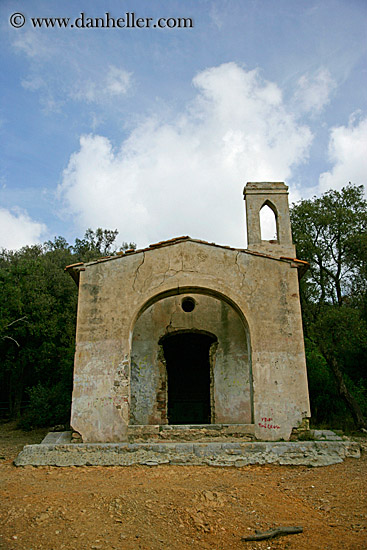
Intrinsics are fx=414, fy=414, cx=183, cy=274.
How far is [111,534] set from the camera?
4836 millimetres

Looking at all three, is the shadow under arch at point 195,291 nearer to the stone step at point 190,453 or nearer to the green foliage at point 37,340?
the stone step at point 190,453

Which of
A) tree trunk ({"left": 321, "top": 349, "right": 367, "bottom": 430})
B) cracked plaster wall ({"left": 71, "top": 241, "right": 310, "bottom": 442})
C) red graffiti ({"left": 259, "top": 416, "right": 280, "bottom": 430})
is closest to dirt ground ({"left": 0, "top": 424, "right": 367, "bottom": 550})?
red graffiti ({"left": 259, "top": 416, "right": 280, "bottom": 430})

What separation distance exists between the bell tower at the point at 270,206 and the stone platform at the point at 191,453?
669cm

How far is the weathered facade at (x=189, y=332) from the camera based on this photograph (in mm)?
9062

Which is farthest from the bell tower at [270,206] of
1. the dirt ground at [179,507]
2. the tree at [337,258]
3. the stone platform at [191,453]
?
the dirt ground at [179,507]

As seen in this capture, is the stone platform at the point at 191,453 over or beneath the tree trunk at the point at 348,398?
beneath

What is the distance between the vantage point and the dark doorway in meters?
15.2

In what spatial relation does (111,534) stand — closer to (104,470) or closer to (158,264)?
(104,470)

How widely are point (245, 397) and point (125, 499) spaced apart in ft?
21.2

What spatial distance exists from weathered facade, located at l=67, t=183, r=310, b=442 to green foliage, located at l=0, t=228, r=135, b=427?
5631mm

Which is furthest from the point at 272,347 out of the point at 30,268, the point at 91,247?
the point at 91,247

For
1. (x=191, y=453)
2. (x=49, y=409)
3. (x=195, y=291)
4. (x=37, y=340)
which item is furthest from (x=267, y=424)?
(x=37, y=340)

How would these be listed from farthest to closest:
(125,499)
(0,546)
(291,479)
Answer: (291,479), (125,499), (0,546)

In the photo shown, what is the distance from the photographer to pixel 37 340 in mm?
18484
